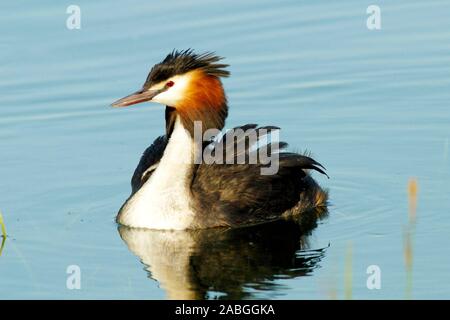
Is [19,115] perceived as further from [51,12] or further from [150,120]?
[51,12]

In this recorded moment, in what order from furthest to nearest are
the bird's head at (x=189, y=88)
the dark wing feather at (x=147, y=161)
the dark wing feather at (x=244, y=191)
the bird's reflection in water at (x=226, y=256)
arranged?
the dark wing feather at (x=147, y=161), the dark wing feather at (x=244, y=191), the bird's head at (x=189, y=88), the bird's reflection in water at (x=226, y=256)

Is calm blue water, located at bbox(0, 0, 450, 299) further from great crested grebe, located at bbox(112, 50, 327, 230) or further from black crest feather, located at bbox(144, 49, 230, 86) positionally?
black crest feather, located at bbox(144, 49, 230, 86)

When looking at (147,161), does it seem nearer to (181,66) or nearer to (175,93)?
(175,93)

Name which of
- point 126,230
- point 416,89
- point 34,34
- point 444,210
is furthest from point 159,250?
point 34,34

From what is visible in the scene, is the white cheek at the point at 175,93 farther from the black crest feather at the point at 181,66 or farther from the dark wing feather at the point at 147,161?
the dark wing feather at the point at 147,161

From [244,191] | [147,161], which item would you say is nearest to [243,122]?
[147,161]

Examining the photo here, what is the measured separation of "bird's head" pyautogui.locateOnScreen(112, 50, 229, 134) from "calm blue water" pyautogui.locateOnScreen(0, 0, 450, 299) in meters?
1.16

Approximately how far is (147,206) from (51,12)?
655cm

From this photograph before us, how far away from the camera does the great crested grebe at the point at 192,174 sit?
12617mm

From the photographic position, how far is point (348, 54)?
1734 cm

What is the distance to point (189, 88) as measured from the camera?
41.5 ft

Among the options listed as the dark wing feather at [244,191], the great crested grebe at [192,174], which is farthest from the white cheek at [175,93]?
the dark wing feather at [244,191]

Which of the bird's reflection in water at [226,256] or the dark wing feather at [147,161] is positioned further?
the dark wing feather at [147,161]

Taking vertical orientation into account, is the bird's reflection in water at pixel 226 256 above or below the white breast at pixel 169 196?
below
